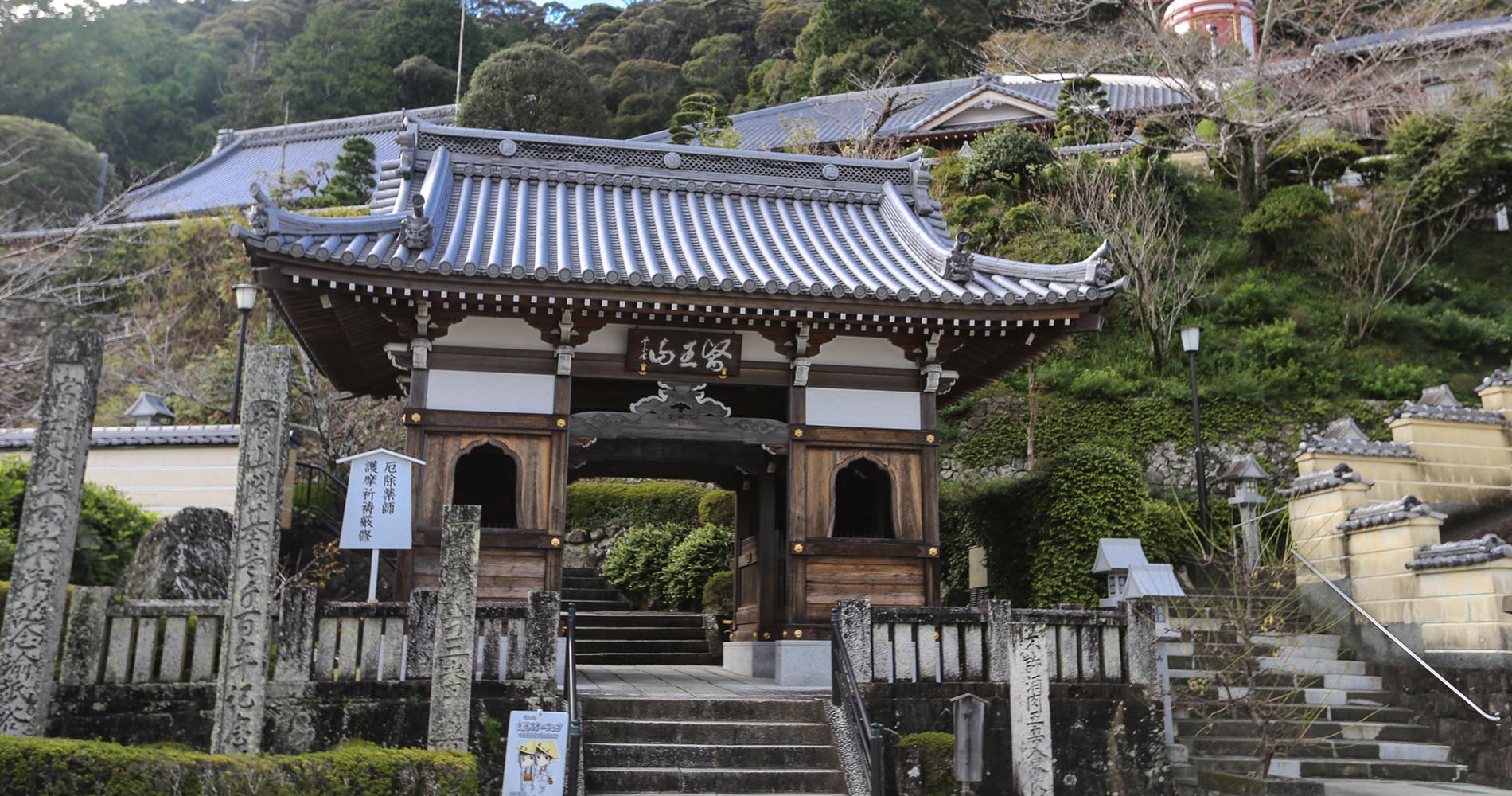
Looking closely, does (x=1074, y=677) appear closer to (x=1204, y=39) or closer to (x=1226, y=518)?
(x=1226, y=518)

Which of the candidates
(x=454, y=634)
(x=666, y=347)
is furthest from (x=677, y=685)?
(x=454, y=634)

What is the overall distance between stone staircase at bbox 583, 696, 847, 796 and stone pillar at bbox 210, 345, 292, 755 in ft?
9.44

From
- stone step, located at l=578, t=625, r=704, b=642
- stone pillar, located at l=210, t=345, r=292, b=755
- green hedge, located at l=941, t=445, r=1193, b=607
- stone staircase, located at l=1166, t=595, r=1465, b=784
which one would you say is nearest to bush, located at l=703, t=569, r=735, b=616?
stone step, located at l=578, t=625, r=704, b=642

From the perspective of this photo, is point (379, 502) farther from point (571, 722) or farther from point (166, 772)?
point (166, 772)

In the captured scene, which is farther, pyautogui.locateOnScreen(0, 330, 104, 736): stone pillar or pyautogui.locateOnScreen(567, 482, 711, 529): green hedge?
pyautogui.locateOnScreen(567, 482, 711, 529): green hedge

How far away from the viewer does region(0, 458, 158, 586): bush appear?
11773mm

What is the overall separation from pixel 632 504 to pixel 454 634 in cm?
1582

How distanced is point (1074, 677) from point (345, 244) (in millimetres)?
8258

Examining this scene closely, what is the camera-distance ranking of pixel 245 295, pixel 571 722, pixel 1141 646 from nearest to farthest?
pixel 571 722, pixel 1141 646, pixel 245 295

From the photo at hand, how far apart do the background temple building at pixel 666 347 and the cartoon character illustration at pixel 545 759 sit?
143 inches

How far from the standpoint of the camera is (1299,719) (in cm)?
1087

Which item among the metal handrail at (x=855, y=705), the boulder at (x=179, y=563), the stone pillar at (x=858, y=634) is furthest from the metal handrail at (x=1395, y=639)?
the boulder at (x=179, y=563)

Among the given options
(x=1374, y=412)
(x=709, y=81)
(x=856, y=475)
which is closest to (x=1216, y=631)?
(x=856, y=475)

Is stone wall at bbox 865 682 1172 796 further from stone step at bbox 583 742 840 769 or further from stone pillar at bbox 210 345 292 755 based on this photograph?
stone pillar at bbox 210 345 292 755
